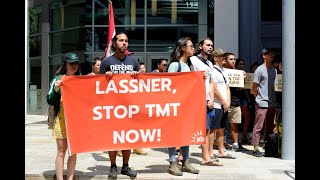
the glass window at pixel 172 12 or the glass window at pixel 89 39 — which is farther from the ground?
the glass window at pixel 172 12

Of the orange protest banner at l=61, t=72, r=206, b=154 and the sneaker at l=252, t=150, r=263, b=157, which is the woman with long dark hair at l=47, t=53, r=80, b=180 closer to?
the orange protest banner at l=61, t=72, r=206, b=154

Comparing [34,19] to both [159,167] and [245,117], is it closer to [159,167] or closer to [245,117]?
[245,117]

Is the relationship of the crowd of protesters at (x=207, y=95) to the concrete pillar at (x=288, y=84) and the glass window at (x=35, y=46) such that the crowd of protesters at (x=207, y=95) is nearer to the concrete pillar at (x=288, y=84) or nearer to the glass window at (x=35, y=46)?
the concrete pillar at (x=288, y=84)

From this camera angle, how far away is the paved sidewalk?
700cm

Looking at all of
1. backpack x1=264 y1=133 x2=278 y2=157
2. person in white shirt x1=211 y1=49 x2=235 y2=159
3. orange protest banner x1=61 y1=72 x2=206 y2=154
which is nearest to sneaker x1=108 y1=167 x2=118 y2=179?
orange protest banner x1=61 y1=72 x2=206 y2=154

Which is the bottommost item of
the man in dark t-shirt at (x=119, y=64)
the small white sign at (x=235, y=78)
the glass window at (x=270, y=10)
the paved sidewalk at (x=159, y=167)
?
the paved sidewalk at (x=159, y=167)

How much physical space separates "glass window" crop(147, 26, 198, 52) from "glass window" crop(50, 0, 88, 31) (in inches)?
130

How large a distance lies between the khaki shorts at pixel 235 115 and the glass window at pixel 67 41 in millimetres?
12385

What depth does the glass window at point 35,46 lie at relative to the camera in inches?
918

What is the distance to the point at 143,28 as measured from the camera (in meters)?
19.9

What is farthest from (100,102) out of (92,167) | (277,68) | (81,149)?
(277,68)

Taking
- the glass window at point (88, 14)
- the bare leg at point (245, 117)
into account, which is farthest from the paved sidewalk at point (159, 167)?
the glass window at point (88, 14)

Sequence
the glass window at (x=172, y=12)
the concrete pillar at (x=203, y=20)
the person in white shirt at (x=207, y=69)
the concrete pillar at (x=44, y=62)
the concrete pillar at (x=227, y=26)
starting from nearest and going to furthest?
the person in white shirt at (x=207, y=69)
the concrete pillar at (x=227, y=26)
the concrete pillar at (x=203, y=20)
the glass window at (x=172, y=12)
the concrete pillar at (x=44, y=62)
